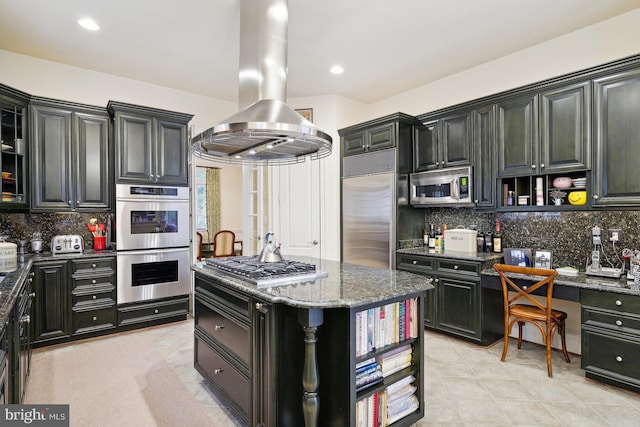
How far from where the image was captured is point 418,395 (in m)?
2.12

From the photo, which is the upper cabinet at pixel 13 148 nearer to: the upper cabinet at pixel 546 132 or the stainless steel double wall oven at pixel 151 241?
the stainless steel double wall oven at pixel 151 241

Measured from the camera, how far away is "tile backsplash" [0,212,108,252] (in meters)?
3.70

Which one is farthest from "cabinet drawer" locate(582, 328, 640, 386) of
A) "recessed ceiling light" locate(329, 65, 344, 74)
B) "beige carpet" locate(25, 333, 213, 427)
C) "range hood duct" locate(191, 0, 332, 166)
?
"recessed ceiling light" locate(329, 65, 344, 74)

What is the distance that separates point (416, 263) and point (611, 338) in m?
1.75

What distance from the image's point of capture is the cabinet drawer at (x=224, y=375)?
2.11 metres

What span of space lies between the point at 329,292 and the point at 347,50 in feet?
9.07

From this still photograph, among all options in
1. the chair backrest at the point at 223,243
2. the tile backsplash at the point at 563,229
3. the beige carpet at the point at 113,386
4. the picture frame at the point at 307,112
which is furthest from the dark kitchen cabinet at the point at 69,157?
the tile backsplash at the point at 563,229

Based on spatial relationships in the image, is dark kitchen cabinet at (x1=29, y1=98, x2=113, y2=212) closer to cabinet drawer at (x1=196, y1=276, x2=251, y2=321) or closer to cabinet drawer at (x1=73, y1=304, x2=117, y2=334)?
cabinet drawer at (x1=73, y1=304, x2=117, y2=334)

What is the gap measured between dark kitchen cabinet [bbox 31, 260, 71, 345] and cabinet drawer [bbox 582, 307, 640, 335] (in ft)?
15.8

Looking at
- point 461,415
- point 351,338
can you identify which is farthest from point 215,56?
point 461,415

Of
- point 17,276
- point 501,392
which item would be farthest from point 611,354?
point 17,276

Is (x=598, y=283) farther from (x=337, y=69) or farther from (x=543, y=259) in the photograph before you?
(x=337, y=69)

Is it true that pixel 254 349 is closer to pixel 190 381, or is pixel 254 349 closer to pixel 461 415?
pixel 190 381

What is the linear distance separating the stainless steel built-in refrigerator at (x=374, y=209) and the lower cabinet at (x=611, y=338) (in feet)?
6.25
